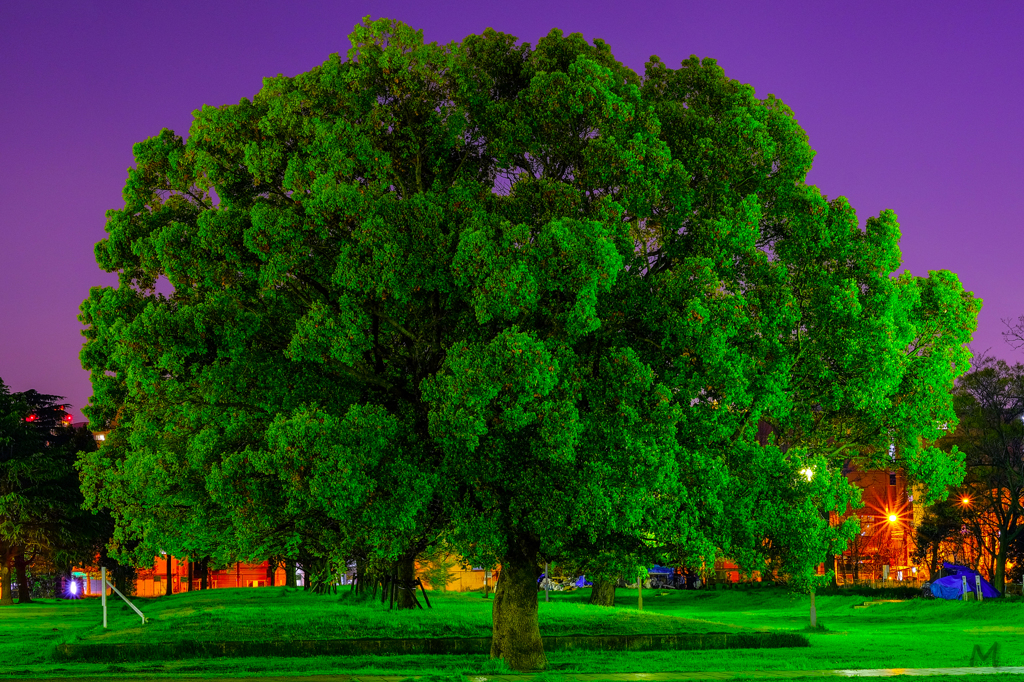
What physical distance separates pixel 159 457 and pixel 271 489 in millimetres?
Result: 2468

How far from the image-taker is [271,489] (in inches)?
658

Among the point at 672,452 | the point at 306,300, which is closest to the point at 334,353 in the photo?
the point at 306,300

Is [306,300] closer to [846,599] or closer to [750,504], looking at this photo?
[750,504]

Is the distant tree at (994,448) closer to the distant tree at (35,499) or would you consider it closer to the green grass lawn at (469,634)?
the green grass lawn at (469,634)

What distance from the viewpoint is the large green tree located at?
1544 cm

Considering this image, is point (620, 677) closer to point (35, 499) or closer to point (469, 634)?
point (469, 634)

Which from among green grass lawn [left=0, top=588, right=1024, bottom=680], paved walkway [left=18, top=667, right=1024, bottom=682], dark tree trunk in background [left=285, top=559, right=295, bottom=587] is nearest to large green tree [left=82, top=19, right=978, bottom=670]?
paved walkway [left=18, top=667, right=1024, bottom=682]

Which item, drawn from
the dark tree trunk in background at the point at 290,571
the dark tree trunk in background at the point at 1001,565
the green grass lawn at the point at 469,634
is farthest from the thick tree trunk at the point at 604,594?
the dark tree trunk in background at the point at 1001,565

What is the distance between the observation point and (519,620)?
18781mm

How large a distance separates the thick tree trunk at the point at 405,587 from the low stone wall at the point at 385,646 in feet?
23.3

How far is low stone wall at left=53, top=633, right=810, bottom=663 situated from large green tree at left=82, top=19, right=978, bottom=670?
3753 mm

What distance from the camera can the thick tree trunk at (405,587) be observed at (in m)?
29.8

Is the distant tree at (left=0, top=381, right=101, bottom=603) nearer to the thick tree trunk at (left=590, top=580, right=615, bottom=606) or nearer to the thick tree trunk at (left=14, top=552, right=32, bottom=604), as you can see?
the thick tree trunk at (left=14, top=552, right=32, bottom=604)

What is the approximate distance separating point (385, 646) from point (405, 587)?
828cm
